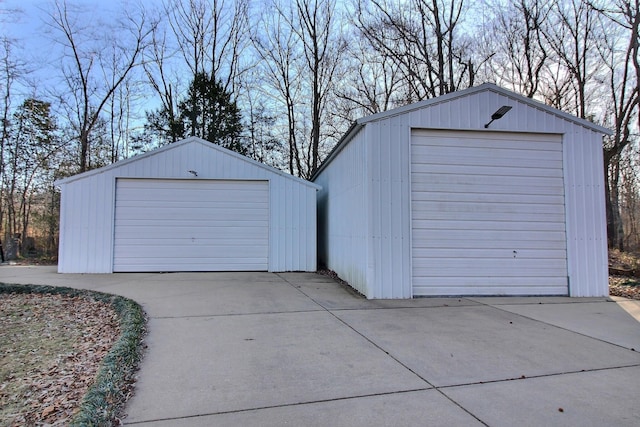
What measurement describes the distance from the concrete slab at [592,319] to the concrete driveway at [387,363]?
0.09 ft

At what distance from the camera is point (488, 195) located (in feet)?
21.7

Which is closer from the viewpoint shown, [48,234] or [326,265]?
[326,265]

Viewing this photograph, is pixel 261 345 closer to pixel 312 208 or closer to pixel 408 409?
pixel 408 409

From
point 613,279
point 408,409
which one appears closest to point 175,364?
point 408,409

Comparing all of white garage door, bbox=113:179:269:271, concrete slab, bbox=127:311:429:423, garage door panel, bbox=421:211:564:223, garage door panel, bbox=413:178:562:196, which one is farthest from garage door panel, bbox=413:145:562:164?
white garage door, bbox=113:179:269:271

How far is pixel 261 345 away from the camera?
3791 mm

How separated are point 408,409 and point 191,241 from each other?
8.15 metres

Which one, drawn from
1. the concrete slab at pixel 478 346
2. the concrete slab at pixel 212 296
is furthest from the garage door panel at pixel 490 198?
the concrete slab at pixel 212 296

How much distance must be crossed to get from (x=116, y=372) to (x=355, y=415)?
74.4 inches

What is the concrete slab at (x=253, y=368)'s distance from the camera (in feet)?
8.50

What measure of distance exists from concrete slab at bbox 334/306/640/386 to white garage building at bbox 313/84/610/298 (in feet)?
4.80

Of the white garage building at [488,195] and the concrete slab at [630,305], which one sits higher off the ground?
the white garage building at [488,195]

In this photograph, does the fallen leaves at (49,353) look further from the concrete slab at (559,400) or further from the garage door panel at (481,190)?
the garage door panel at (481,190)

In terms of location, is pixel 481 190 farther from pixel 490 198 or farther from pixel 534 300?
pixel 534 300
